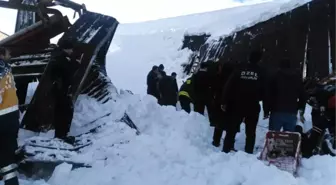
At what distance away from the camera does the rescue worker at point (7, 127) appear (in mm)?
4422

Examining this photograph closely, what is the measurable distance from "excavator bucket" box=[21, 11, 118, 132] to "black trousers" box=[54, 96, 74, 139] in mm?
216

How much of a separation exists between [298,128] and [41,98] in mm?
4156

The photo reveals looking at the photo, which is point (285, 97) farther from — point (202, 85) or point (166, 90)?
point (166, 90)

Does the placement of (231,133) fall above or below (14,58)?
below

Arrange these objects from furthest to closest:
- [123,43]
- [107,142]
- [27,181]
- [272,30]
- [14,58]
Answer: [123,43]
[272,30]
[14,58]
[107,142]
[27,181]

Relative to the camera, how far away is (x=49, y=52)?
27.8 ft

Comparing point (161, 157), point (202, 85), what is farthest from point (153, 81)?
point (161, 157)

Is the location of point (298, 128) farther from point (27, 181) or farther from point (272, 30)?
point (272, 30)

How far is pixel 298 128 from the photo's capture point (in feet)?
26.0

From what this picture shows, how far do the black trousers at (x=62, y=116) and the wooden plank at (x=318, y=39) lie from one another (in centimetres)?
819

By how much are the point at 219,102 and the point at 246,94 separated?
4.13 ft

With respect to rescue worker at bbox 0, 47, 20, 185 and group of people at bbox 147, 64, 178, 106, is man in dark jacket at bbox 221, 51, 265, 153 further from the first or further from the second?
group of people at bbox 147, 64, 178, 106

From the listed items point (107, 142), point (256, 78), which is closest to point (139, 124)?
point (107, 142)

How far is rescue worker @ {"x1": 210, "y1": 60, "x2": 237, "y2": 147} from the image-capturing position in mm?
7270
